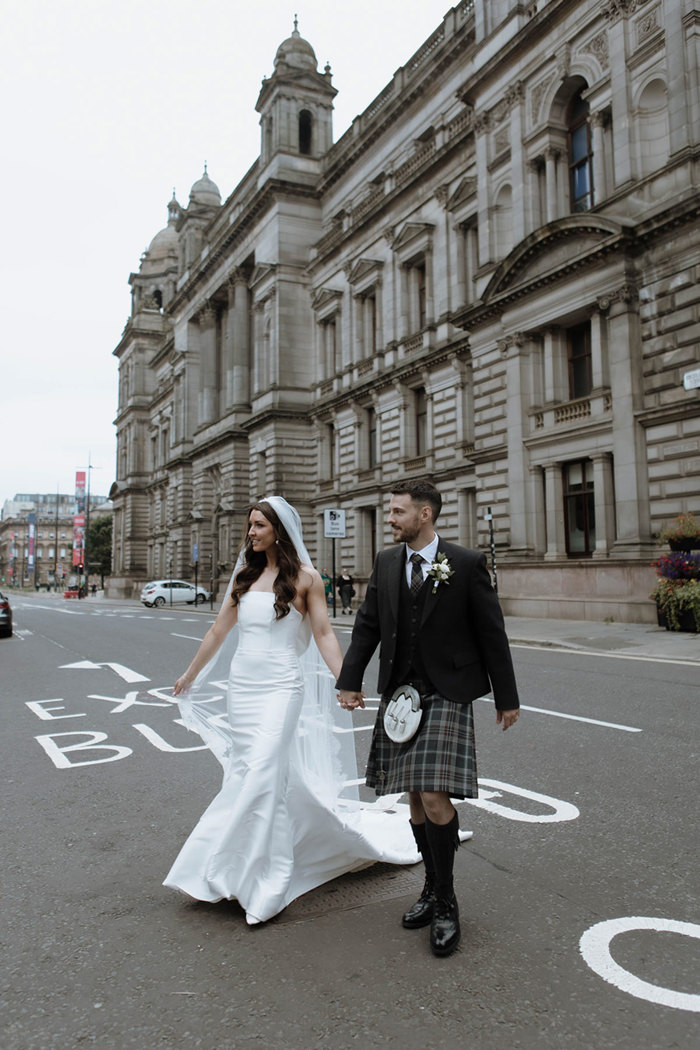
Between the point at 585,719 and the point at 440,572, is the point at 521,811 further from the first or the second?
the point at 585,719

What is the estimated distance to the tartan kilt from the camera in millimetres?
3393

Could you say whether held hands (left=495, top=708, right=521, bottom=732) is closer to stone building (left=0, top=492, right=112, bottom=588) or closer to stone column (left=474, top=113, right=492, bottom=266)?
stone column (left=474, top=113, right=492, bottom=266)

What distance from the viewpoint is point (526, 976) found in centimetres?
305

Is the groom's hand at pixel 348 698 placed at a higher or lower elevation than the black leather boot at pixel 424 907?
higher

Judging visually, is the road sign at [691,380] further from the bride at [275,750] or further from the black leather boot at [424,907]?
the black leather boot at [424,907]

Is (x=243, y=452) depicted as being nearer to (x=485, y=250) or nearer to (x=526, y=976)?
(x=485, y=250)

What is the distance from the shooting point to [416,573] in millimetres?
3701

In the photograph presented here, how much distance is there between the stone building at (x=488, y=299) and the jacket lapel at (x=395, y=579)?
1742 cm

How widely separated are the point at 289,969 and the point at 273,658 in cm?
144

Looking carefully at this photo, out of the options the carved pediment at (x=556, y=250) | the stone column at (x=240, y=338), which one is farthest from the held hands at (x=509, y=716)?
the stone column at (x=240, y=338)

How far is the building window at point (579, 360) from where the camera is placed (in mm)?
23547

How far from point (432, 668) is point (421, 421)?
30936 millimetres

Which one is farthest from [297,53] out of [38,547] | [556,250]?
[38,547]

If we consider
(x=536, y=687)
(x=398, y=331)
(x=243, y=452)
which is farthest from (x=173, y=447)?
(x=536, y=687)
